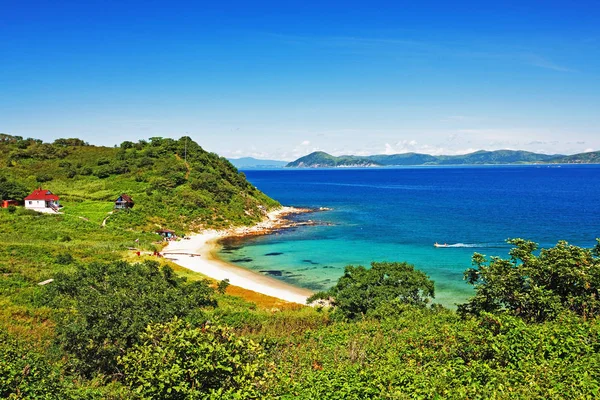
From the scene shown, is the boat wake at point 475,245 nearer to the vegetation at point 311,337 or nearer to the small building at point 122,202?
the vegetation at point 311,337

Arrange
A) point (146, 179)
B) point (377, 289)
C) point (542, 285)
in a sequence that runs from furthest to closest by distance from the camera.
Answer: point (146, 179) < point (377, 289) < point (542, 285)

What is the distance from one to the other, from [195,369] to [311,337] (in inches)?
443

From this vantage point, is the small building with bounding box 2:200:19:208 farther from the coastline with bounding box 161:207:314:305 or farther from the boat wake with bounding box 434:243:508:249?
the boat wake with bounding box 434:243:508:249

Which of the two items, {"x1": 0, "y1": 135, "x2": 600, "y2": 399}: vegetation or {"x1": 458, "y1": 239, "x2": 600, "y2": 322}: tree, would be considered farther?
{"x1": 458, "y1": 239, "x2": 600, "y2": 322}: tree

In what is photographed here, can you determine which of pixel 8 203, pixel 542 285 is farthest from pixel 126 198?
pixel 542 285

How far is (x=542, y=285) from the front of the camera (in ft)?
66.2

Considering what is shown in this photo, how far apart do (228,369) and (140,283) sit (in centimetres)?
1931

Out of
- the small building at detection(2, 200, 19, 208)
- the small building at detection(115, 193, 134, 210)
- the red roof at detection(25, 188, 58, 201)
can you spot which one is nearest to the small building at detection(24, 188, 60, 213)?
the red roof at detection(25, 188, 58, 201)

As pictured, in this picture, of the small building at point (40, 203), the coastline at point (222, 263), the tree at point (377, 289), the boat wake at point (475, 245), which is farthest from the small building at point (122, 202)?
the tree at point (377, 289)

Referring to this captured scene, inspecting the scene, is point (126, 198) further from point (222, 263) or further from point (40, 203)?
point (222, 263)

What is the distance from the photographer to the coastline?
4709 centimetres

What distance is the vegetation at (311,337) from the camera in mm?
10641

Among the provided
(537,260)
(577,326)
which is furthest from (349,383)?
(537,260)

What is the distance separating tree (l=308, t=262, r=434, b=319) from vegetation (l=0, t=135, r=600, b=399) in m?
0.11
